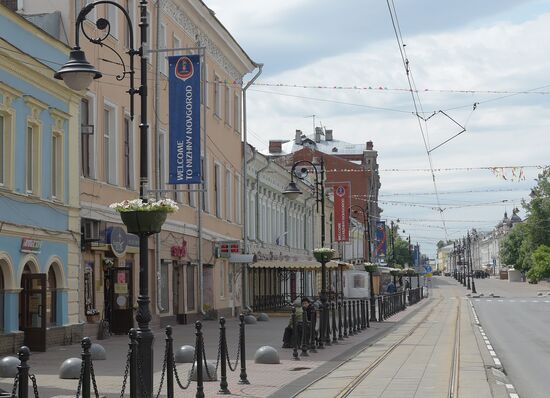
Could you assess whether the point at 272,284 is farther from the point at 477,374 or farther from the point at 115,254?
the point at 477,374

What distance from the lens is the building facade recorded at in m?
20.8

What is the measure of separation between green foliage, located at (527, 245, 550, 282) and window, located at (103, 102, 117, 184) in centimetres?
9238

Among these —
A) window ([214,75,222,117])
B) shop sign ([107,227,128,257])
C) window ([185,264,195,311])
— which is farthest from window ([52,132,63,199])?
window ([214,75,222,117])

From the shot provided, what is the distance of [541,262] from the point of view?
114250mm

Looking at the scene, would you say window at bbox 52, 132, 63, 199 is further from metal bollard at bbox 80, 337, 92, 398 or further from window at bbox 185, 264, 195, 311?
metal bollard at bbox 80, 337, 92, 398

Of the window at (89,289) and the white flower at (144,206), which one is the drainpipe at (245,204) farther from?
the white flower at (144,206)

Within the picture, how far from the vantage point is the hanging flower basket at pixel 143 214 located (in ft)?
41.6

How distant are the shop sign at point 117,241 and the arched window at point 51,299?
2.92 meters

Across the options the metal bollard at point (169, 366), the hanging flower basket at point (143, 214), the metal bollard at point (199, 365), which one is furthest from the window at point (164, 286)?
the metal bollard at point (169, 366)

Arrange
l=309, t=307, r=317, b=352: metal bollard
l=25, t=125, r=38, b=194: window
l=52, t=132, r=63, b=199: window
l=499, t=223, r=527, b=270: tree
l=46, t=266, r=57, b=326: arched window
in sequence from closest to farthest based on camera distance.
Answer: l=25, t=125, r=38, b=194: window → l=309, t=307, r=317, b=352: metal bollard → l=46, t=266, r=57, b=326: arched window → l=52, t=132, r=63, b=199: window → l=499, t=223, r=527, b=270: tree

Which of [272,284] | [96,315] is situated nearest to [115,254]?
[96,315]

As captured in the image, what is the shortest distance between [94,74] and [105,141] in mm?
15828

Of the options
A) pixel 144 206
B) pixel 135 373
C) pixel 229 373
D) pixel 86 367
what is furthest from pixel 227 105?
pixel 86 367

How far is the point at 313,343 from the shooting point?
23.0m
